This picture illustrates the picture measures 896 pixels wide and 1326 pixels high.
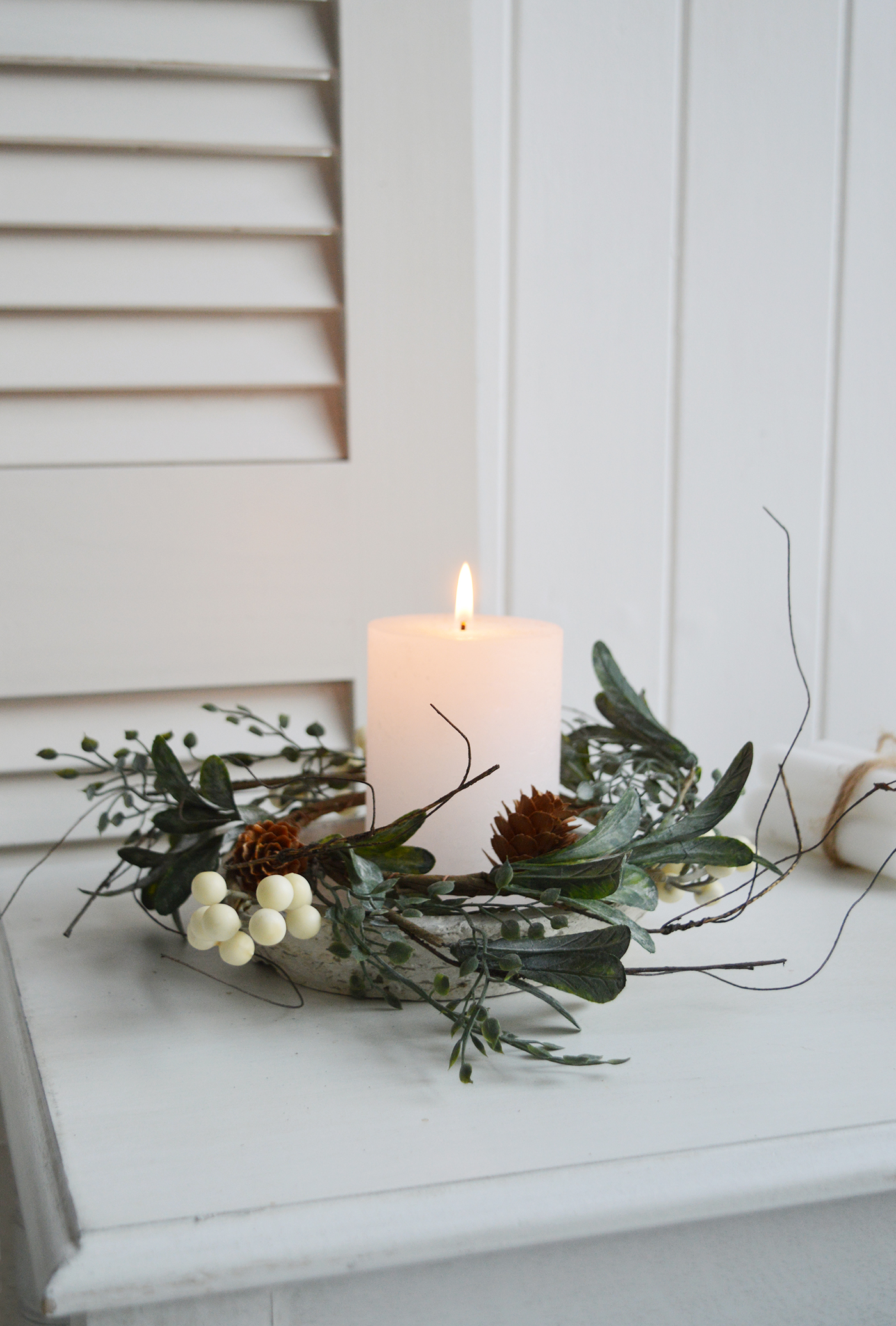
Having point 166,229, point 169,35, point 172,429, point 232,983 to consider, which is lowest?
point 232,983

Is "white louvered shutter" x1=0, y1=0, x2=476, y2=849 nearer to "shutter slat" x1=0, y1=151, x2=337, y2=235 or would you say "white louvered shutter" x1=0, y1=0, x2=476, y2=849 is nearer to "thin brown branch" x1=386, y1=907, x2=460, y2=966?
"shutter slat" x1=0, y1=151, x2=337, y2=235

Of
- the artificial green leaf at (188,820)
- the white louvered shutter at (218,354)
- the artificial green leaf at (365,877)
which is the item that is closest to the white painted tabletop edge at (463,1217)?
the artificial green leaf at (365,877)

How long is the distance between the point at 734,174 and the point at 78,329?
1.74 feet

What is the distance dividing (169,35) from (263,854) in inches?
20.6

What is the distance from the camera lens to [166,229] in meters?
0.70

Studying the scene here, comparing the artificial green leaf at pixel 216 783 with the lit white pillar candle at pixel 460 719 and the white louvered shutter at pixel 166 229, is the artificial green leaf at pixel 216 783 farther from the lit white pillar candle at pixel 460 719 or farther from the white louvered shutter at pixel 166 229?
the white louvered shutter at pixel 166 229

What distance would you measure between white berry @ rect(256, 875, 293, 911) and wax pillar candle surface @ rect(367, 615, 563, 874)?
0.26 feet

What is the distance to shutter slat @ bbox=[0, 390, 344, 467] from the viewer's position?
27.3 inches

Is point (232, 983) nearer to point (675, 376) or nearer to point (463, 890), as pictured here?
point (463, 890)

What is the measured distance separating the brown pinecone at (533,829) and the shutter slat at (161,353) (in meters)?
0.39

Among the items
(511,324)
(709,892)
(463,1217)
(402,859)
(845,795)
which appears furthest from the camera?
(511,324)

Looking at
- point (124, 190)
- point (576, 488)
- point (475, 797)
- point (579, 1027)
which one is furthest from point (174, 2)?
point (579, 1027)

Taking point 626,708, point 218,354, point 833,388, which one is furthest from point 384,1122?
point 833,388

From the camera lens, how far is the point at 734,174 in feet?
2.88
